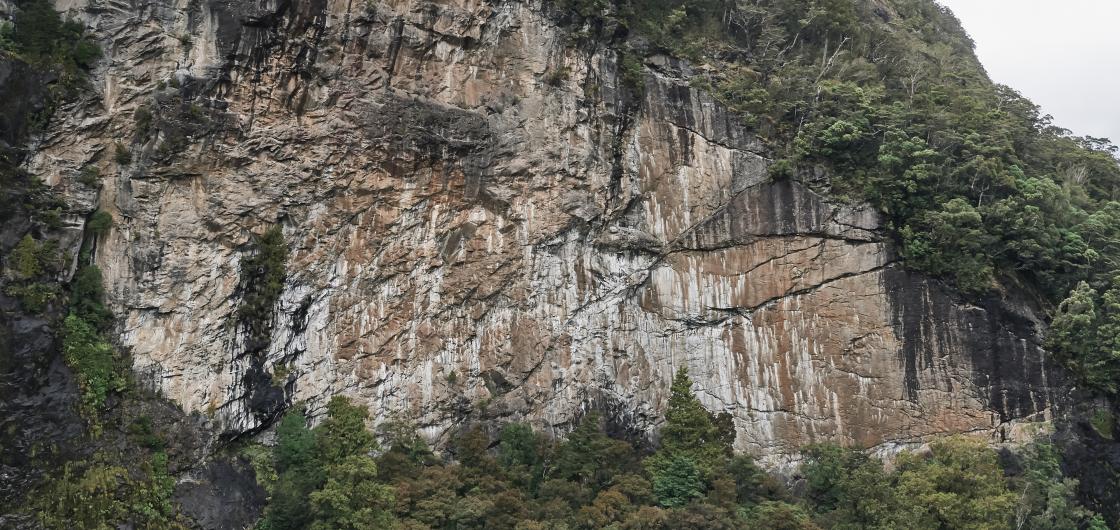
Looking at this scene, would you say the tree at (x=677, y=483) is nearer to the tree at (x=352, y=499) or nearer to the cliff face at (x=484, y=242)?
the cliff face at (x=484, y=242)

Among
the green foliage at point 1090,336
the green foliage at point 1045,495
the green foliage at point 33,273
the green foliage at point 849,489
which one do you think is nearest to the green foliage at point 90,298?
the green foliage at point 33,273

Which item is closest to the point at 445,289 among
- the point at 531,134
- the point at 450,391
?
the point at 450,391

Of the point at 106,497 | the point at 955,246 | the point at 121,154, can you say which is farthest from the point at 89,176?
the point at 955,246

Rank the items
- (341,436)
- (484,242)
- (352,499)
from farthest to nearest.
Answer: (484,242) < (341,436) < (352,499)

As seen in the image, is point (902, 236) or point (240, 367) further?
point (902, 236)

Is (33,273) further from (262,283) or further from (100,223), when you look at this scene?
(262,283)

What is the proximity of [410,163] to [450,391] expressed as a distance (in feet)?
21.0

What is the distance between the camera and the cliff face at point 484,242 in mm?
21250

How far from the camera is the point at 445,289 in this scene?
23.9m

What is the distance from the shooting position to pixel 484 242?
24188 millimetres

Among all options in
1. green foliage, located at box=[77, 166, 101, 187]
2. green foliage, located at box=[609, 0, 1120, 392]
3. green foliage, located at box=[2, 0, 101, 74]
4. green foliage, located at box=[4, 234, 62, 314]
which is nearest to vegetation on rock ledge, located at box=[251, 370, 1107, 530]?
green foliage, located at box=[609, 0, 1120, 392]

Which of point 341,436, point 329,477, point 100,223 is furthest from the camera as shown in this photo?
point 100,223

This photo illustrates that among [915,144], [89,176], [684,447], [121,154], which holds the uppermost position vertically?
[915,144]

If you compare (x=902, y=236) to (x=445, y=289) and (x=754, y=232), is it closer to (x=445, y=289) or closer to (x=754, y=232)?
(x=754, y=232)
